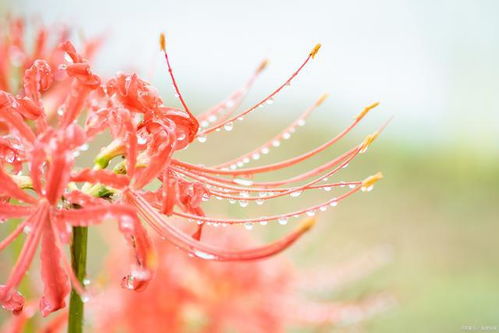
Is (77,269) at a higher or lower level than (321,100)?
lower

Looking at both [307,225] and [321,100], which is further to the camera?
[321,100]

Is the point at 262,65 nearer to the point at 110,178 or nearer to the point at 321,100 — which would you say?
the point at 321,100

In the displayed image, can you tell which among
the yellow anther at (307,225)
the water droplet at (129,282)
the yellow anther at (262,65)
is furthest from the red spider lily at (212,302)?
the yellow anther at (307,225)

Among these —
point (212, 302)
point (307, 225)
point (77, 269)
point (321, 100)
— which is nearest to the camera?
point (307, 225)

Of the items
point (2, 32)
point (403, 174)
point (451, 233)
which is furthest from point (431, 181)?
point (2, 32)

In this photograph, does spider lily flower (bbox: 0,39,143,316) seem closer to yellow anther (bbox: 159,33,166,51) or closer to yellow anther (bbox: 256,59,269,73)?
yellow anther (bbox: 159,33,166,51)

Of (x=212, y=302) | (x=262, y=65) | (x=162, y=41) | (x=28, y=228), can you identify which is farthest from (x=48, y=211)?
(x=212, y=302)

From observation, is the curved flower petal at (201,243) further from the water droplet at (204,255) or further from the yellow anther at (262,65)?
the yellow anther at (262,65)

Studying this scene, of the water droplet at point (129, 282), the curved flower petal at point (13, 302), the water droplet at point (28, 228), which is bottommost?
the curved flower petal at point (13, 302)

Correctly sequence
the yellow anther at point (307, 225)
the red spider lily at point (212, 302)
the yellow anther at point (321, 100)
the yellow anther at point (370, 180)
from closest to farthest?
the yellow anther at point (307, 225)
the yellow anther at point (370, 180)
the yellow anther at point (321, 100)
the red spider lily at point (212, 302)
